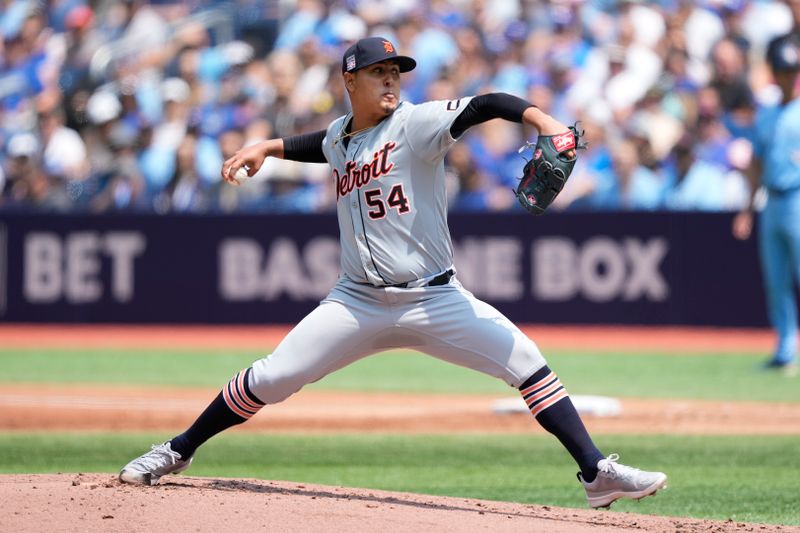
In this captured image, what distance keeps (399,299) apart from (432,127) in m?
0.73

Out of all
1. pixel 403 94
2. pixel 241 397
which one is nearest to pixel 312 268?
pixel 403 94

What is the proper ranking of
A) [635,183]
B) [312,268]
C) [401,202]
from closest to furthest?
[401,202] < [635,183] < [312,268]

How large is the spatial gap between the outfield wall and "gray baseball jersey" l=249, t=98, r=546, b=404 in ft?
31.2

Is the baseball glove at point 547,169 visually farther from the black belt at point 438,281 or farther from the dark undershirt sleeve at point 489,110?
the black belt at point 438,281

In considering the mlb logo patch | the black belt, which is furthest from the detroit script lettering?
the mlb logo patch

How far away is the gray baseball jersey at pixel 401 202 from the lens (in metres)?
5.29

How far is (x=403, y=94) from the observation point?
16266 millimetres

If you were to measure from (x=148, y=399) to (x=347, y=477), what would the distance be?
11.7ft

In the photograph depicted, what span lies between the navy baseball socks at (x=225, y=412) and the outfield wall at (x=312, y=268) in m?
9.58

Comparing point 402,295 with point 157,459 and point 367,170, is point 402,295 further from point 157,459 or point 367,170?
point 157,459

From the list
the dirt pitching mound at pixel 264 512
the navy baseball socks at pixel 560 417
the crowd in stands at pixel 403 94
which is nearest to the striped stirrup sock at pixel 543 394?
the navy baseball socks at pixel 560 417

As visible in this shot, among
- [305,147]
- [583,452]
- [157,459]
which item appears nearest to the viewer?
[583,452]

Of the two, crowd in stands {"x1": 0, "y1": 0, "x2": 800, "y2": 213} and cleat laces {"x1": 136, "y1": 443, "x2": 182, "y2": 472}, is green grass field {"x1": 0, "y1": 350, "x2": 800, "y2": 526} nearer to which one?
cleat laces {"x1": 136, "y1": 443, "x2": 182, "y2": 472}

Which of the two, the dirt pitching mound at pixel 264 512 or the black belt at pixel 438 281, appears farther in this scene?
the black belt at pixel 438 281
